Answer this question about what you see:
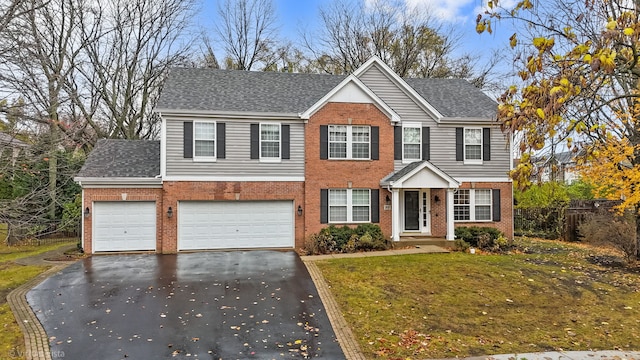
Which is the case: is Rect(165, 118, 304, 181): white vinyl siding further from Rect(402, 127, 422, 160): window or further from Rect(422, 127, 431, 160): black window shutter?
Rect(422, 127, 431, 160): black window shutter

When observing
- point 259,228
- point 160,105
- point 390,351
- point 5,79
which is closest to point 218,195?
point 259,228

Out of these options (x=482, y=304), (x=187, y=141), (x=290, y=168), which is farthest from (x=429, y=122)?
(x=187, y=141)

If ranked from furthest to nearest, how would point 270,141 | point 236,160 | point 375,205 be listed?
point 375,205 < point 270,141 < point 236,160

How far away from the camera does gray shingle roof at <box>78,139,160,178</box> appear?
16641 millimetres

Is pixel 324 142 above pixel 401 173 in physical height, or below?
above

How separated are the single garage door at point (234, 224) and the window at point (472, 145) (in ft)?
28.0

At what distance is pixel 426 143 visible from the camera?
730 inches

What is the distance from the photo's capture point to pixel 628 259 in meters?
14.8

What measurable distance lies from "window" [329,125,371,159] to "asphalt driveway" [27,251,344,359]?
18.8ft

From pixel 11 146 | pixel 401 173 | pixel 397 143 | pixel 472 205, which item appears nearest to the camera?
pixel 11 146

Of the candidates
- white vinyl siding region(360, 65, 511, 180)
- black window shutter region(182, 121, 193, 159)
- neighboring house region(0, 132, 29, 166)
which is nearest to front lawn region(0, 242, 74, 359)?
neighboring house region(0, 132, 29, 166)

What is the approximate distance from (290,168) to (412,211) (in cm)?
600

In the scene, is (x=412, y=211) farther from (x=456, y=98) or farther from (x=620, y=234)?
(x=620, y=234)

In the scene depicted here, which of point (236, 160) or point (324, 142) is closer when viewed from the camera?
point (236, 160)
